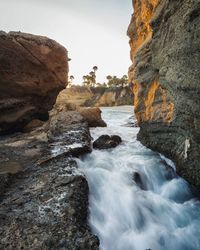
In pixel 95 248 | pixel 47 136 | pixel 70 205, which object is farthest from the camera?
pixel 47 136

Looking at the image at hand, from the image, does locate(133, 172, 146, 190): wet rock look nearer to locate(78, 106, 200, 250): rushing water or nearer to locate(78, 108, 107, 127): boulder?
locate(78, 106, 200, 250): rushing water

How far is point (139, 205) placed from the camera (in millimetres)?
5645

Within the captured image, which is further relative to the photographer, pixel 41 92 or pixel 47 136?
pixel 41 92

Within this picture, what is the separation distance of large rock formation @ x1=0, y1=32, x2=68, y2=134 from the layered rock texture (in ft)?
147

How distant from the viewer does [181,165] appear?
22.1ft

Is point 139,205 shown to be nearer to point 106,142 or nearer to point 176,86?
point 176,86

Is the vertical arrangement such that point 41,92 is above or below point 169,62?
below

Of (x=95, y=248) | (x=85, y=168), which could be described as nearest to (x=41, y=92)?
(x=85, y=168)

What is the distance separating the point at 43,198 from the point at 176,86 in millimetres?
3622

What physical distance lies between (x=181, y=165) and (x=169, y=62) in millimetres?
2715

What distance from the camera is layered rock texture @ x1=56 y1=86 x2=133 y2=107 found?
191 ft

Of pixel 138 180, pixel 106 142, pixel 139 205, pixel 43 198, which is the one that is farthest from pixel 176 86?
pixel 106 142

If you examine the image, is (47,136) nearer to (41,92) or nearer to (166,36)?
(41,92)

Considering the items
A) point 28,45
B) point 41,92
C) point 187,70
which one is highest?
point 28,45
